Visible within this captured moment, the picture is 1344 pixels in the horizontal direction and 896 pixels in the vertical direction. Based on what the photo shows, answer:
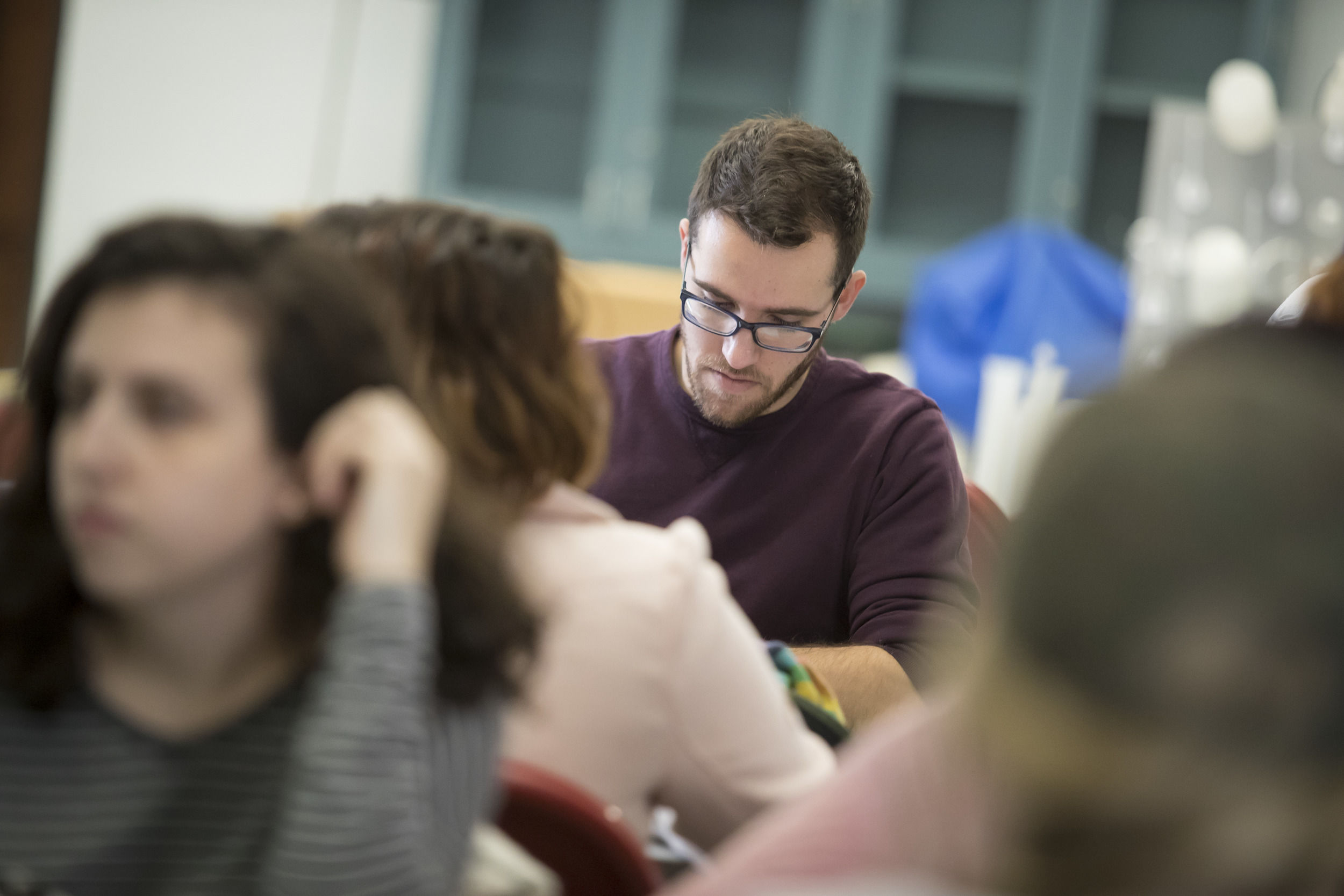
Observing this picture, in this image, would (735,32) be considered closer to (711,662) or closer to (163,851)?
(711,662)

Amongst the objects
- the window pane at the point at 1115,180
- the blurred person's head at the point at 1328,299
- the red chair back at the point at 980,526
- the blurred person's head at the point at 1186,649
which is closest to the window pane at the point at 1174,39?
the window pane at the point at 1115,180

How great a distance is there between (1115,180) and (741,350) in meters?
2.70

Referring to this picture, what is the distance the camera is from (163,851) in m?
0.76

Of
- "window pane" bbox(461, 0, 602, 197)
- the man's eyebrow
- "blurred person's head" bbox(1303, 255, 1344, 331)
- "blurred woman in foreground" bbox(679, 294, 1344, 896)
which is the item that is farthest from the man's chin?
"window pane" bbox(461, 0, 602, 197)

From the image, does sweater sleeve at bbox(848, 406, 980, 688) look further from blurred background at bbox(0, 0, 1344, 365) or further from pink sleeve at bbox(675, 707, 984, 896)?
blurred background at bbox(0, 0, 1344, 365)

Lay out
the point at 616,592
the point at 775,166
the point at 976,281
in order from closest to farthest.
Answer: the point at 616,592, the point at 775,166, the point at 976,281

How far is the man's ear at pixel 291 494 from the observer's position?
80cm

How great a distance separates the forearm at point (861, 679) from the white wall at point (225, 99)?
3.05 m

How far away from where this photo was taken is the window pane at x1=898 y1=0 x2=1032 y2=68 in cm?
397

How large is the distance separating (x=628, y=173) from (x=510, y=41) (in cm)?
60

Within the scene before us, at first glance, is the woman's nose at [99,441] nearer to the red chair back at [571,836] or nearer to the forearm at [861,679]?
the red chair back at [571,836]

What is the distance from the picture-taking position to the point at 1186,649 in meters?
0.40

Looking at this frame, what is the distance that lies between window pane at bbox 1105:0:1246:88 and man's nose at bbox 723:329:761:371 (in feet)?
8.92

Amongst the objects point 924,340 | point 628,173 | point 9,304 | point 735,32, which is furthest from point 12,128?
point 924,340
